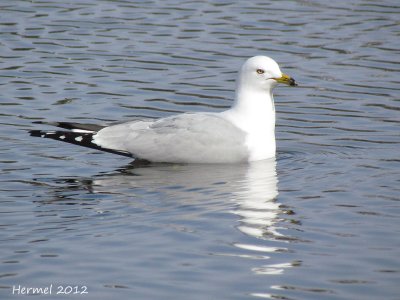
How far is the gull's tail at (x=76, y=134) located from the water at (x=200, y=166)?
203 mm

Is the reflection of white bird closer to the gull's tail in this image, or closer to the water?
the gull's tail

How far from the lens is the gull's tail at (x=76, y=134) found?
35.1 ft

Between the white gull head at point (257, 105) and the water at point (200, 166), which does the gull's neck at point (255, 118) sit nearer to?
the white gull head at point (257, 105)

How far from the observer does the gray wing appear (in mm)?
10438

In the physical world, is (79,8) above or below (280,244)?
above

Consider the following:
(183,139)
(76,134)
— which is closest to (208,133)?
(183,139)

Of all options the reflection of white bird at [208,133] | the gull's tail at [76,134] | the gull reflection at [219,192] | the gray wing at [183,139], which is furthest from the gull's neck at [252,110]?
the gull's tail at [76,134]

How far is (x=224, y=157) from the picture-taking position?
1045 cm

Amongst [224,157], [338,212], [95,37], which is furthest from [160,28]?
[338,212]

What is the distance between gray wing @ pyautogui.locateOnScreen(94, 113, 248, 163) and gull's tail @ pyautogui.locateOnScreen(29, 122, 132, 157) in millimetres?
59

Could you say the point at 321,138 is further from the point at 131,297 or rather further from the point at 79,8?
the point at 79,8

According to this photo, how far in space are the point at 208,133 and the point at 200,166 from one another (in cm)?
34

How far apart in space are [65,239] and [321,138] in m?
4.29

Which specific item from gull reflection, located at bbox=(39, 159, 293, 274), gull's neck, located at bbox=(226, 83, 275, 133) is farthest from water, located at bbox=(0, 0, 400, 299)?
gull's neck, located at bbox=(226, 83, 275, 133)
